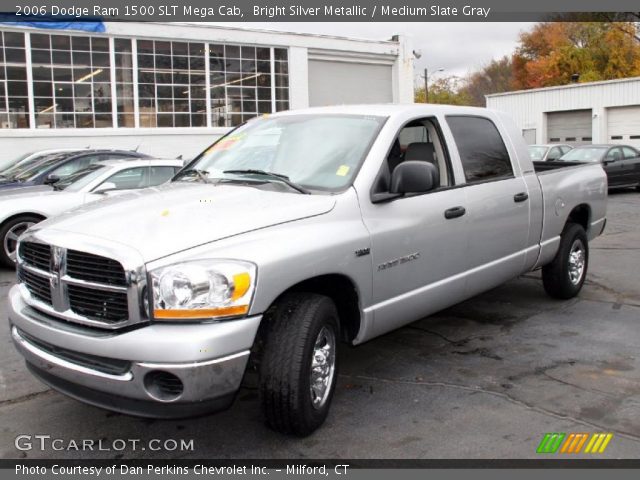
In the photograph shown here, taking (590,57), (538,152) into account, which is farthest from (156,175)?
(590,57)

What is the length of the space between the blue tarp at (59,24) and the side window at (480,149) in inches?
702

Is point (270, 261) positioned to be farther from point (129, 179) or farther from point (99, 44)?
point (99, 44)

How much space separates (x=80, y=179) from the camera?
9.71 metres

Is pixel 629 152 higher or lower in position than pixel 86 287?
higher

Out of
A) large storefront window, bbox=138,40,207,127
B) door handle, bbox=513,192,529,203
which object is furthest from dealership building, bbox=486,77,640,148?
door handle, bbox=513,192,529,203

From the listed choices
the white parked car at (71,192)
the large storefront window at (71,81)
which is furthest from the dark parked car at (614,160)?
the large storefront window at (71,81)

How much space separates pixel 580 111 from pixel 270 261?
31511 millimetres

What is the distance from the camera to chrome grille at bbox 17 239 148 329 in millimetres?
3117

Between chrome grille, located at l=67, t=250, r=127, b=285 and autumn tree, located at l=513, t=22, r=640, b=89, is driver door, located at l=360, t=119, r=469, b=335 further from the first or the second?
autumn tree, located at l=513, t=22, r=640, b=89

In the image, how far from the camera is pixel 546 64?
49656 mm

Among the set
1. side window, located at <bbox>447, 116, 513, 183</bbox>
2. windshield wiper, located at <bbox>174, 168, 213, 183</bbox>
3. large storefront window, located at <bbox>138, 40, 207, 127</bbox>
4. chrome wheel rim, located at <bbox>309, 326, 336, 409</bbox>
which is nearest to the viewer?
chrome wheel rim, located at <bbox>309, 326, 336, 409</bbox>

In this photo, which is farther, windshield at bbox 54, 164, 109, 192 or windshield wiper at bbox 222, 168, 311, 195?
windshield at bbox 54, 164, 109, 192

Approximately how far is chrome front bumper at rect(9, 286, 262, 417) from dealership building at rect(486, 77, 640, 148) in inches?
1165

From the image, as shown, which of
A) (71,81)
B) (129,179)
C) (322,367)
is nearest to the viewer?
(322,367)
